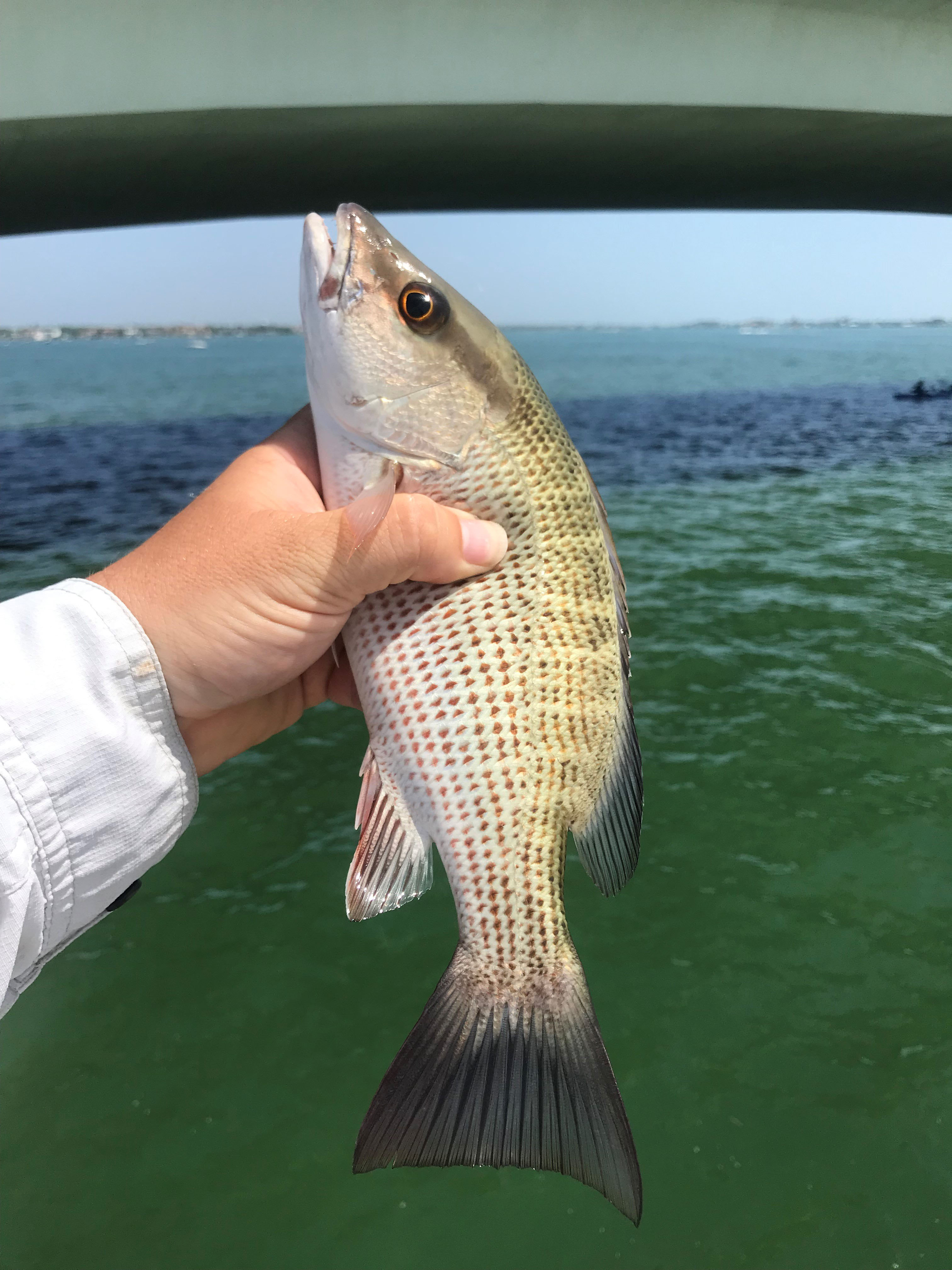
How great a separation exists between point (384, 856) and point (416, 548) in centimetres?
89

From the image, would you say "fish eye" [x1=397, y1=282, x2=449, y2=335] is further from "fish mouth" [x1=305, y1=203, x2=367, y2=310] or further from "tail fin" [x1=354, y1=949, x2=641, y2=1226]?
"tail fin" [x1=354, y1=949, x2=641, y2=1226]

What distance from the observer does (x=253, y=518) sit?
2525 millimetres

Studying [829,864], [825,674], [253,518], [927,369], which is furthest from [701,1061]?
[927,369]

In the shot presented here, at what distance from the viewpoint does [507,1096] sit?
7.68ft

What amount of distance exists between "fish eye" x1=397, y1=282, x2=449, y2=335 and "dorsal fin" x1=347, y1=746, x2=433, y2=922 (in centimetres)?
123

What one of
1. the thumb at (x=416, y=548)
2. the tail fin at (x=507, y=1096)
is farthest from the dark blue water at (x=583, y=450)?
the tail fin at (x=507, y=1096)

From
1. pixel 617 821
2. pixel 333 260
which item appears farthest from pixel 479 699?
pixel 333 260

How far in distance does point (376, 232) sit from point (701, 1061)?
189 inches

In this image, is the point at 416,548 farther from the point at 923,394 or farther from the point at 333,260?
the point at 923,394

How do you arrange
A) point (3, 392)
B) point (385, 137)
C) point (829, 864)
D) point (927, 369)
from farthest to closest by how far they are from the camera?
point (927, 369), point (3, 392), point (385, 137), point (829, 864)

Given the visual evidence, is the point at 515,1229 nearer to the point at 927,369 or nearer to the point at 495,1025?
the point at 495,1025

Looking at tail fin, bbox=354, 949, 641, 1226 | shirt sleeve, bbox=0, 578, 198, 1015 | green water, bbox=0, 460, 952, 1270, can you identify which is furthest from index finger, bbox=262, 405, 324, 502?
green water, bbox=0, 460, 952, 1270

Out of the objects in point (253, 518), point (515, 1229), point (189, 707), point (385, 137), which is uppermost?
point (385, 137)

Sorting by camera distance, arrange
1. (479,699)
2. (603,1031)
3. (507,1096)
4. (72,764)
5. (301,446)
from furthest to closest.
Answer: (603,1031)
(301,446)
(479,699)
(507,1096)
(72,764)
